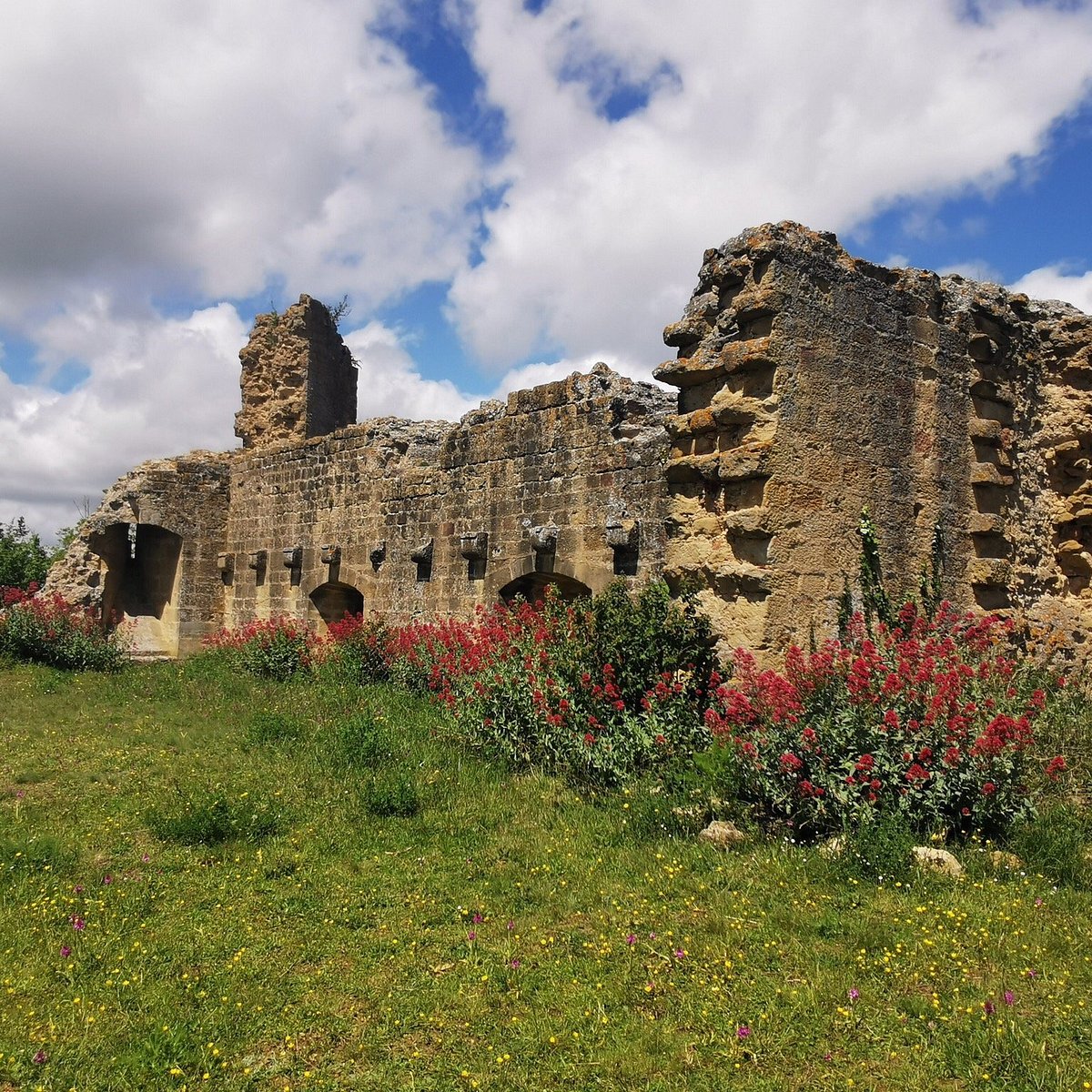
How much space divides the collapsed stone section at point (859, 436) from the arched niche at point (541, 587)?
3.16 m

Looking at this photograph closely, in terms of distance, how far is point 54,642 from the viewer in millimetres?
11609

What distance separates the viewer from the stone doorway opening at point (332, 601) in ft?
42.3

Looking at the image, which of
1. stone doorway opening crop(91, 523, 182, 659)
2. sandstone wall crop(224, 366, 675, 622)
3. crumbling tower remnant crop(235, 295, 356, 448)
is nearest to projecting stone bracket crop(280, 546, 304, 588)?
sandstone wall crop(224, 366, 675, 622)

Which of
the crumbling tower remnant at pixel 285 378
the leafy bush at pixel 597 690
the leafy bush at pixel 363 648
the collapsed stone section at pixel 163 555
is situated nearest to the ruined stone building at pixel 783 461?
the leafy bush at pixel 597 690

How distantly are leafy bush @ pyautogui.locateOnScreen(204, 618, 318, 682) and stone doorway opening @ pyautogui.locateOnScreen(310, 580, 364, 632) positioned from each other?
45cm

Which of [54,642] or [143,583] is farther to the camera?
[143,583]

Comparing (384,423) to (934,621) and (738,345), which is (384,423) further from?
(934,621)

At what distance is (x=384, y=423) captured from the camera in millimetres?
11961

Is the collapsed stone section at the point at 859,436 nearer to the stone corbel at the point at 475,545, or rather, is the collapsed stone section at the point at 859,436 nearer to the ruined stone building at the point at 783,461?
the ruined stone building at the point at 783,461

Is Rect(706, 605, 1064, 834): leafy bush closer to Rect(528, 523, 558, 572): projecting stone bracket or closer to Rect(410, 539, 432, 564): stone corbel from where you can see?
Rect(528, 523, 558, 572): projecting stone bracket

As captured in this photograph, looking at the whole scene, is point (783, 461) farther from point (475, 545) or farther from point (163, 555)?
point (163, 555)

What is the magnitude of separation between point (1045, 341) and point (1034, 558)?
1864 mm

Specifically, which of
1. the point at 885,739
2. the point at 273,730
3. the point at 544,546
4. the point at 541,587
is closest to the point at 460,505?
the point at 541,587

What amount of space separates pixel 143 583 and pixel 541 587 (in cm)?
907
